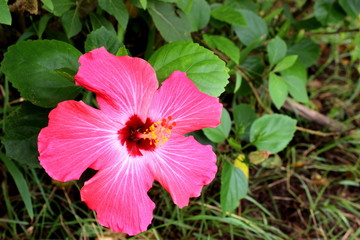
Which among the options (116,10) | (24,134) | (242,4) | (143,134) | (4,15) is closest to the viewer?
(4,15)

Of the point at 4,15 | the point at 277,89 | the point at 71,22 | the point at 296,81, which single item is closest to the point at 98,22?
the point at 71,22

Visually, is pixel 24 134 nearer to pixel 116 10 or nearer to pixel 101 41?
pixel 101 41

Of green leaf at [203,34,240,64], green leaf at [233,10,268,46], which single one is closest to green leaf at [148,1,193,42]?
green leaf at [203,34,240,64]

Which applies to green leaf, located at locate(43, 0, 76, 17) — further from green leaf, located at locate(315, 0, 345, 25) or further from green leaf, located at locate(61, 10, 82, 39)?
green leaf, located at locate(315, 0, 345, 25)

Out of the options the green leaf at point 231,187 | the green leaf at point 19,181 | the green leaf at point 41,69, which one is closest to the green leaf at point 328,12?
the green leaf at point 231,187

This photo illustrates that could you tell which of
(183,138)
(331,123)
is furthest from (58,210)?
(331,123)

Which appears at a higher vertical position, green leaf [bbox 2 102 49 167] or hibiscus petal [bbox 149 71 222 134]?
hibiscus petal [bbox 149 71 222 134]

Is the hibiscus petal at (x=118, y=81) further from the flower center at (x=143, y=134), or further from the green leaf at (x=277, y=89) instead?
the green leaf at (x=277, y=89)
